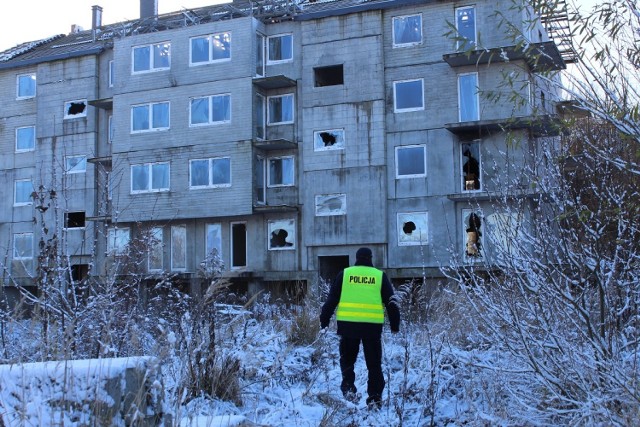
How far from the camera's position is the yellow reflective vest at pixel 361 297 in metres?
9.41

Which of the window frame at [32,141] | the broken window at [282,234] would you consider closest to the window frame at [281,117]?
the broken window at [282,234]

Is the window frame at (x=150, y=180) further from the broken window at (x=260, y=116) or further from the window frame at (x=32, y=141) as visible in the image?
the window frame at (x=32, y=141)

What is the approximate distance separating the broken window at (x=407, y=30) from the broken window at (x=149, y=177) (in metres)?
11.0

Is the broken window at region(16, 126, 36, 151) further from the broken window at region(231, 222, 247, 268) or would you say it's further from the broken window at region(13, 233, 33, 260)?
the broken window at region(231, 222, 247, 268)

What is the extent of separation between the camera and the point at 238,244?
1265 inches

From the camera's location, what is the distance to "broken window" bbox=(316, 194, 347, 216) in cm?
2966

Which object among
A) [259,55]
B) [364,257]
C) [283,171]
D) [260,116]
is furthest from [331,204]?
[364,257]

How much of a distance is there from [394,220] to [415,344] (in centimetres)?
1749

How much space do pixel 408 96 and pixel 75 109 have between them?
1652 centimetres

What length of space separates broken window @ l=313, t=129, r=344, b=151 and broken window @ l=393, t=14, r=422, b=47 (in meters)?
4.16

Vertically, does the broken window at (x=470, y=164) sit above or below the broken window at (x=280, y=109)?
below

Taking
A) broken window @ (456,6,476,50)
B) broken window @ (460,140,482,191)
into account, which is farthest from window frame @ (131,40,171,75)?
broken window @ (460,140,482,191)

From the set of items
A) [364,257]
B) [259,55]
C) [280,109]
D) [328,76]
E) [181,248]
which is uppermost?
[259,55]

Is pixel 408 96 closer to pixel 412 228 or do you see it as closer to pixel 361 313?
pixel 412 228
